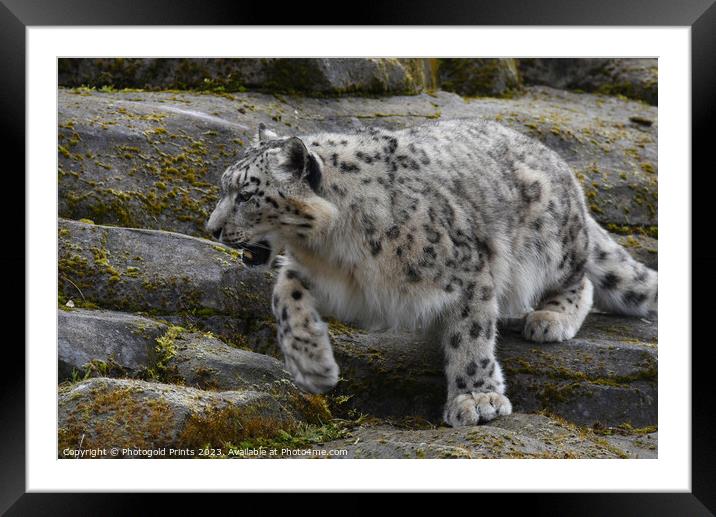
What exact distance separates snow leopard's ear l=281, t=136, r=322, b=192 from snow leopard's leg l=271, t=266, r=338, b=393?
0.92m

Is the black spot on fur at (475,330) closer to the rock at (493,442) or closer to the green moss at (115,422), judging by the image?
the rock at (493,442)

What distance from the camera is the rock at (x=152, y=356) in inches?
264

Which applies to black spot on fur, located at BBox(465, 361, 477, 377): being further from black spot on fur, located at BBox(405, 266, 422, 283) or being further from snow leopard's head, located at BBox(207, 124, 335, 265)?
snow leopard's head, located at BBox(207, 124, 335, 265)

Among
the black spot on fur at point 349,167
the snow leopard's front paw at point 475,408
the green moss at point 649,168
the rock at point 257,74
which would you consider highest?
the rock at point 257,74

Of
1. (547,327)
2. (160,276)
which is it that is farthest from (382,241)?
(547,327)

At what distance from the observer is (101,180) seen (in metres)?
8.35

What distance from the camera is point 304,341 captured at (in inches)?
287

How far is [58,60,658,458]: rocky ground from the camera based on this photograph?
647 cm

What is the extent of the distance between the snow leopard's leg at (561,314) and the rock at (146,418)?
2683 millimetres

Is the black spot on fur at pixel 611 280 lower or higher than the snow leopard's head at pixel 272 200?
lower

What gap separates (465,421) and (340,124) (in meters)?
4.02

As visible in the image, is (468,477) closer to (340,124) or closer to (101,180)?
(101,180)
